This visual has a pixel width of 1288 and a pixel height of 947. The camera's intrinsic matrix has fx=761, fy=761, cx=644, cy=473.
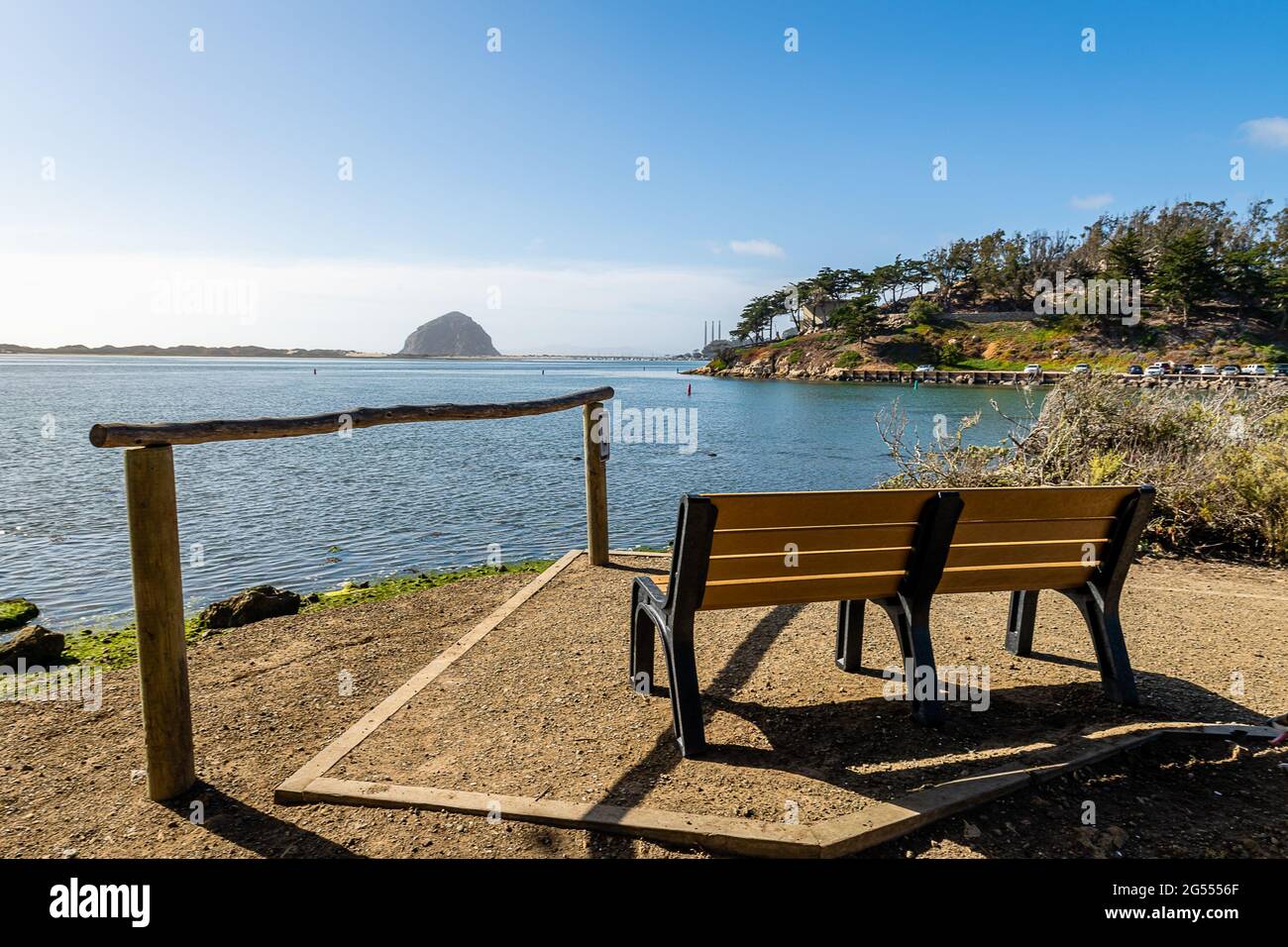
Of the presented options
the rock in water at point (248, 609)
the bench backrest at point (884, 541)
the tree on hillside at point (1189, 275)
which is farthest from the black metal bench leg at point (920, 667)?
the tree on hillside at point (1189, 275)

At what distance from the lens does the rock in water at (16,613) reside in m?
8.47

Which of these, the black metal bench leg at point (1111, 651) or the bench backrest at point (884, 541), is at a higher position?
the bench backrest at point (884, 541)

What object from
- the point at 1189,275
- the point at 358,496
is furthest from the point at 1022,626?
the point at 1189,275

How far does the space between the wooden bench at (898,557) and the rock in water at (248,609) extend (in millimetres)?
4758

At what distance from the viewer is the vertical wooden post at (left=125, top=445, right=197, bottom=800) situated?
304 centimetres

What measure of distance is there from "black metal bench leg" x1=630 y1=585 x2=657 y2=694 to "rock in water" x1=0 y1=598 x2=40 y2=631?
8.07 m

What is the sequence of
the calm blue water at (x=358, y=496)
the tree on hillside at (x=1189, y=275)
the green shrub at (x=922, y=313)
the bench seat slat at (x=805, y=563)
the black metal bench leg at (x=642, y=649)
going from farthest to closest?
the green shrub at (x=922, y=313)
the tree on hillside at (x=1189, y=275)
the calm blue water at (x=358, y=496)
the black metal bench leg at (x=642, y=649)
the bench seat slat at (x=805, y=563)

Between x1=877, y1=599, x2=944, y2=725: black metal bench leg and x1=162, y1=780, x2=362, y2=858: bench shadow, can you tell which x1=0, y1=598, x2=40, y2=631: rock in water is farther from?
x1=877, y1=599, x2=944, y2=725: black metal bench leg

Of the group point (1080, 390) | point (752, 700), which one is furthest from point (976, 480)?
point (752, 700)

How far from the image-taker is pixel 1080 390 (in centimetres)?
963

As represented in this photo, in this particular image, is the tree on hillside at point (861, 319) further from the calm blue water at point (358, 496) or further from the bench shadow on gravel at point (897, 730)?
the bench shadow on gravel at point (897, 730)

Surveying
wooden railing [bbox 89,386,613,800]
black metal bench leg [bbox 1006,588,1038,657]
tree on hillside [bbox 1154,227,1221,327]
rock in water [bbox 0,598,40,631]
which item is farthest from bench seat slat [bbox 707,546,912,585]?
tree on hillside [bbox 1154,227,1221,327]
